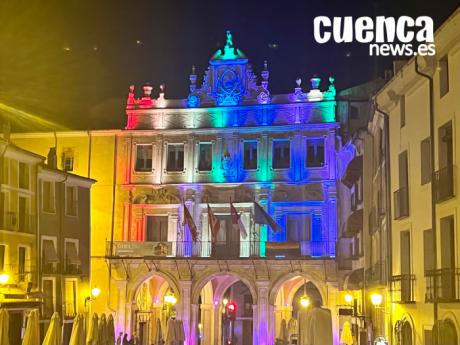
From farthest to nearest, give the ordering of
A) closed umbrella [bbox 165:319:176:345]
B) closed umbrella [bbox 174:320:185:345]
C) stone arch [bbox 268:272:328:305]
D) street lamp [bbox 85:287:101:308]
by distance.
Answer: stone arch [bbox 268:272:328:305] → street lamp [bbox 85:287:101:308] → closed umbrella [bbox 174:320:185:345] → closed umbrella [bbox 165:319:176:345]

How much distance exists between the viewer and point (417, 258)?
556 inches

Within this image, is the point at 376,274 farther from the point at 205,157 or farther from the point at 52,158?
the point at 52,158

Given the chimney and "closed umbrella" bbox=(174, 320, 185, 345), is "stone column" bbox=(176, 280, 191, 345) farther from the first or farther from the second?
the chimney

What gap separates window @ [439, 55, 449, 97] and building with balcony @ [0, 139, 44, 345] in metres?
10.3

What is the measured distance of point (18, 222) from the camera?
19484 millimetres

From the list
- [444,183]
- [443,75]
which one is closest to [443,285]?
[444,183]

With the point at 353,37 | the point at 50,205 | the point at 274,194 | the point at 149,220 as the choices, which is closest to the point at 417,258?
the point at 353,37

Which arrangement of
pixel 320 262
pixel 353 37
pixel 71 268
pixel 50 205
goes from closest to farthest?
1. pixel 353 37
2. pixel 50 205
3. pixel 71 268
4. pixel 320 262

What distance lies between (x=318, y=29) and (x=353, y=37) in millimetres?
649

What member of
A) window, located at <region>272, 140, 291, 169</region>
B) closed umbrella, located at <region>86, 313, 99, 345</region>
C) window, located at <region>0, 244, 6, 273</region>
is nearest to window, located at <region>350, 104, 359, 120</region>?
window, located at <region>272, 140, 291, 169</region>

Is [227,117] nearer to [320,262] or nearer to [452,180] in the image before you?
[320,262]

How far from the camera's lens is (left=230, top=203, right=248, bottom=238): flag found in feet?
82.3

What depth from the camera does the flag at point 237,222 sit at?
25.1 meters

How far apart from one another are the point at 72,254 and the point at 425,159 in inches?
484
